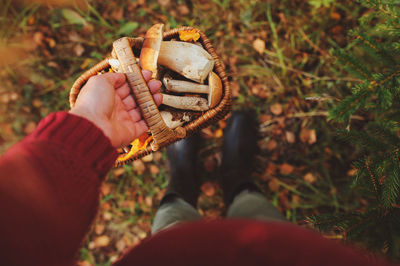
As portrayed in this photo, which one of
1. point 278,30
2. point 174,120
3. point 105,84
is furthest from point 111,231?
point 278,30

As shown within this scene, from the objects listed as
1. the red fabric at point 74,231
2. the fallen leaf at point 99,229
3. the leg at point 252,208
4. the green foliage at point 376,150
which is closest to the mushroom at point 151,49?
the red fabric at point 74,231

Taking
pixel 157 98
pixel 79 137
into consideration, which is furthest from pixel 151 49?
pixel 79 137

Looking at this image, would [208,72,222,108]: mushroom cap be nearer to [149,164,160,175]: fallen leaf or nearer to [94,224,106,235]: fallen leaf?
[149,164,160,175]: fallen leaf

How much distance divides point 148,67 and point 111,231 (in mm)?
1472

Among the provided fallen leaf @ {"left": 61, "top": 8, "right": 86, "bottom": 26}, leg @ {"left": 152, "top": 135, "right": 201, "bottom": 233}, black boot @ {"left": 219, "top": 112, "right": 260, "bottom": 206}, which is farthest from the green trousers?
fallen leaf @ {"left": 61, "top": 8, "right": 86, "bottom": 26}

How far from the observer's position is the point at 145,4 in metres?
2.14

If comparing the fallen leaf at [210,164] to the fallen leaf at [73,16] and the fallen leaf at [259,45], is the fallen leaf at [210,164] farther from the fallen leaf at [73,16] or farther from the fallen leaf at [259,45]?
the fallen leaf at [73,16]

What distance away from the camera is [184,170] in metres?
1.87

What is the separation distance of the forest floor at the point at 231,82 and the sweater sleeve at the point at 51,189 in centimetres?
113

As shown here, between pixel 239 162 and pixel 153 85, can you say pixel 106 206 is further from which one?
pixel 153 85

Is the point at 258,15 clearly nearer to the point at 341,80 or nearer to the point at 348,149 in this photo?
the point at 341,80

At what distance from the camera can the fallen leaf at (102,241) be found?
1.99m

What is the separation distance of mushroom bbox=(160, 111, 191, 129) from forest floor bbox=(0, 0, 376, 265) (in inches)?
28.9

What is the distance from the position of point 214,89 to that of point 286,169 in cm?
103
